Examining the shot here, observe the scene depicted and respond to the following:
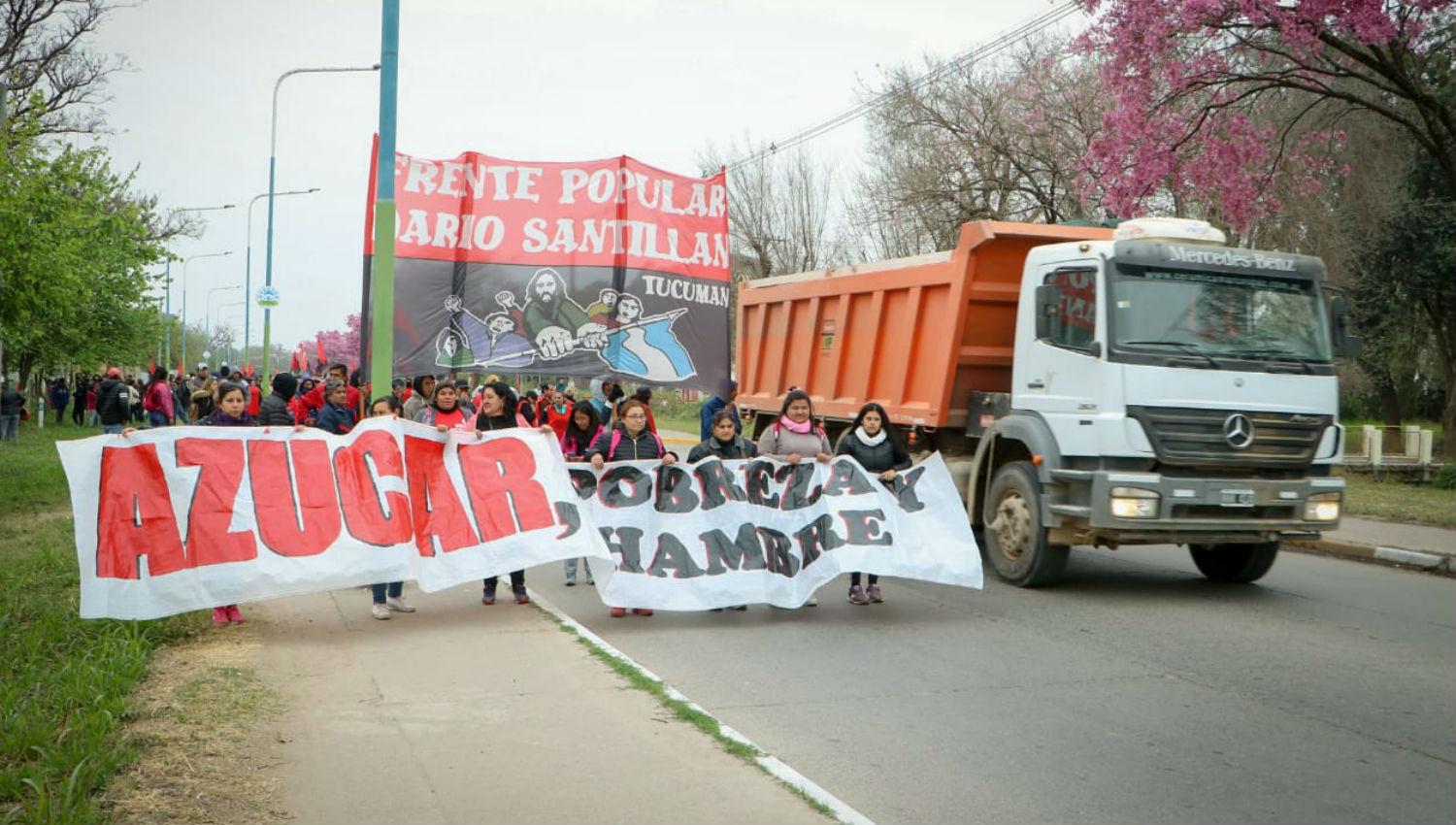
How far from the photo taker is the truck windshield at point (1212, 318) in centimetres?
1018

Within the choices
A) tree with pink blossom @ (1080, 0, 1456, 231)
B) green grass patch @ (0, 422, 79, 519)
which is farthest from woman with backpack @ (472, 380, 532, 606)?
tree with pink blossom @ (1080, 0, 1456, 231)

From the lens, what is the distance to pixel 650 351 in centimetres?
1049

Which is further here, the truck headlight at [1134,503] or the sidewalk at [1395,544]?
the sidewalk at [1395,544]

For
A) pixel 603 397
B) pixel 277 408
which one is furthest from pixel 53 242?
pixel 277 408

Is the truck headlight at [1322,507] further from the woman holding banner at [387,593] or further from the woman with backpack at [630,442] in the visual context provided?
the woman holding banner at [387,593]

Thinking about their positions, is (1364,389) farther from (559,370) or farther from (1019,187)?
(559,370)

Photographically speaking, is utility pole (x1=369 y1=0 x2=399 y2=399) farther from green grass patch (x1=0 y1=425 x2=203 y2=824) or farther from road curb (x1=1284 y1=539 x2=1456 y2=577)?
road curb (x1=1284 y1=539 x2=1456 y2=577)

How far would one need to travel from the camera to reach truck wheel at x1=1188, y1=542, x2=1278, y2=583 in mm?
11430

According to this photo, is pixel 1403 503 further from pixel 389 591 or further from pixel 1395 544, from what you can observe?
pixel 389 591

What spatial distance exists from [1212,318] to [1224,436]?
976 millimetres

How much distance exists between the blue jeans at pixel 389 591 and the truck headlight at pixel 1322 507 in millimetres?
7268

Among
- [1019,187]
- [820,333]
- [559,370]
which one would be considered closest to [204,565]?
[559,370]

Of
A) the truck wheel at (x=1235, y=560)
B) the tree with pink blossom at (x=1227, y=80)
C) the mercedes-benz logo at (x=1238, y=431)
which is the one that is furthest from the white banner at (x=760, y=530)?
the tree with pink blossom at (x=1227, y=80)

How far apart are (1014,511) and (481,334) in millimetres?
4785
